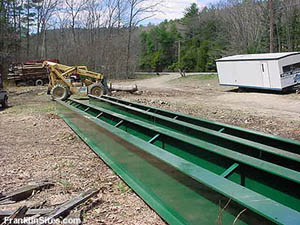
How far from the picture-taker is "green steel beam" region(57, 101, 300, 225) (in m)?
2.00

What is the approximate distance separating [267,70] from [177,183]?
1535 centimetres

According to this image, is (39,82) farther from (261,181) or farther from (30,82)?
(261,181)

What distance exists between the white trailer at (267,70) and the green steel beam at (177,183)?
12826 mm

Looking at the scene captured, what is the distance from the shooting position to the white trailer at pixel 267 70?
16.3 m

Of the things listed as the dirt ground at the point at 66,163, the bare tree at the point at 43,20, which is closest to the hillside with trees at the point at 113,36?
the bare tree at the point at 43,20

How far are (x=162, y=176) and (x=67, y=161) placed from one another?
2.50 metres

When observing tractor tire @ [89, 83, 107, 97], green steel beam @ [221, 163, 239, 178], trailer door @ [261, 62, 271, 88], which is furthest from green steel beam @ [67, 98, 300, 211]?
trailer door @ [261, 62, 271, 88]

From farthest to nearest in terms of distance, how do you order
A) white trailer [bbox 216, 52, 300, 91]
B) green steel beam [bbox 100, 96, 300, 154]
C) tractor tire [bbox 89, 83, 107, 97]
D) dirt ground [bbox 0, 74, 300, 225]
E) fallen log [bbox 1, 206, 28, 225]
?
white trailer [bbox 216, 52, 300, 91], tractor tire [bbox 89, 83, 107, 97], green steel beam [bbox 100, 96, 300, 154], dirt ground [bbox 0, 74, 300, 225], fallen log [bbox 1, 206, 28, 225]

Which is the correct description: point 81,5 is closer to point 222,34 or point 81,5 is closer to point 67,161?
point 222,34

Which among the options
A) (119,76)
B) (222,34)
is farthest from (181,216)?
(222,34)

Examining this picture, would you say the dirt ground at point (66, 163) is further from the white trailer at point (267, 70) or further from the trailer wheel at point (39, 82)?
the trailer wheel at point (39, 82)

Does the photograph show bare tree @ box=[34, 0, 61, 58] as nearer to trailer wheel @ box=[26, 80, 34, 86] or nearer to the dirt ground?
trailer wheel @ box=[26, 80, 34, 86]

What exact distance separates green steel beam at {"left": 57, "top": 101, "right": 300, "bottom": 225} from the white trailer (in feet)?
42.1

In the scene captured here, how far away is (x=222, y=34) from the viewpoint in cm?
4384
